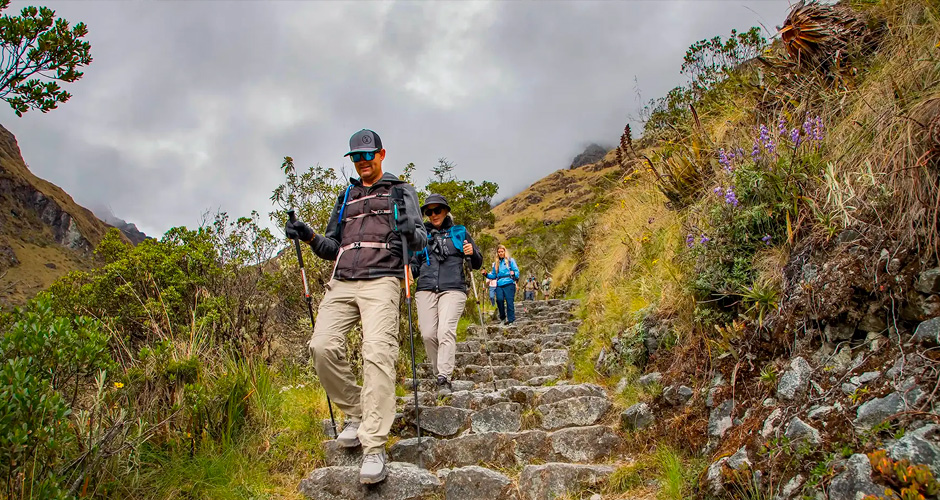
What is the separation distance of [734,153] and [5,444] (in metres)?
5.65

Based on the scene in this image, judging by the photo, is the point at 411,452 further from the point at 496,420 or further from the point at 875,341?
the point at 875,341

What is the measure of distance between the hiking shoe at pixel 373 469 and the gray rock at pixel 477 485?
0.52 meters

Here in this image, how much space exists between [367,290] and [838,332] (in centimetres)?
308

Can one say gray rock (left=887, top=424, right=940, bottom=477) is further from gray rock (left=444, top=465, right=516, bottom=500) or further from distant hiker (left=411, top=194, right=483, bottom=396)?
distant hiker (left=411, top=194, right=483, bottom=396)

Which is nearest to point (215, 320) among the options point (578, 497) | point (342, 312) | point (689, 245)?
point (342, 312)

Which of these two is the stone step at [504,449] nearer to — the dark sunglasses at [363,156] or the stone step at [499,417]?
the stone step at [499,417]

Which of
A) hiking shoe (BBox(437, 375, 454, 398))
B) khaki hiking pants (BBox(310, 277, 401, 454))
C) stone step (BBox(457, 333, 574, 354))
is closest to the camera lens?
khaki hiking pants (BBox(310, 277, 401, 454))

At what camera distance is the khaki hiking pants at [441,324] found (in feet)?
19.6

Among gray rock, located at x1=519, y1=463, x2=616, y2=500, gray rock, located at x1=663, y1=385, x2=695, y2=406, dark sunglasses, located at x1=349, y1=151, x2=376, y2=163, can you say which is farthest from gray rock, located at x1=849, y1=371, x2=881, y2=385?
dark sunglasses, located at x1=349, y1=151, x2=376, y2=163

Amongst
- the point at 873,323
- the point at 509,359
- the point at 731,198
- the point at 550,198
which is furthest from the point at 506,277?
the point at 550,198

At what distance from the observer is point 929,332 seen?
8.27 ft

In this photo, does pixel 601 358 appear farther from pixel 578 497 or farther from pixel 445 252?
pixel 578 497

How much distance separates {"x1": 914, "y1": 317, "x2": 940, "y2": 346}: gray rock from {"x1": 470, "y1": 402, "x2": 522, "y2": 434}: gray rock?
10.5ft

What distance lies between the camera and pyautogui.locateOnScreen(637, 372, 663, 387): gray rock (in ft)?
15.4
